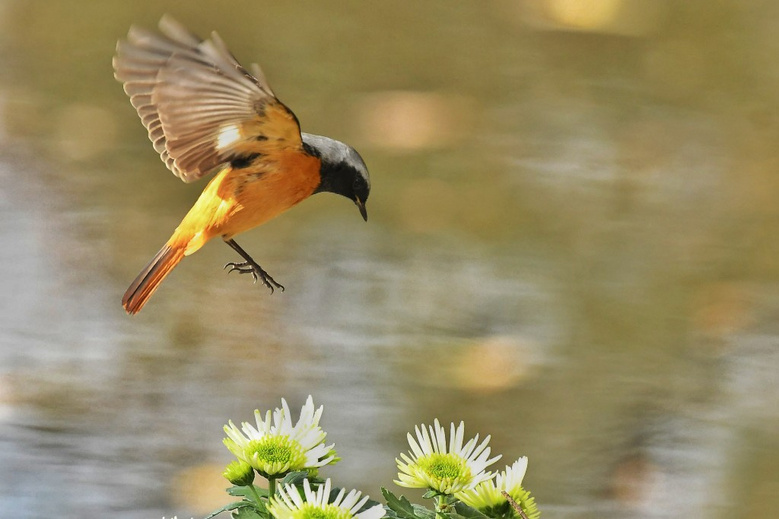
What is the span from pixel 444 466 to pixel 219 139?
0.37 m

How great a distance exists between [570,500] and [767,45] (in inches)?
25.8

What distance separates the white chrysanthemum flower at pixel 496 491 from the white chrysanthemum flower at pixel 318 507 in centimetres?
5

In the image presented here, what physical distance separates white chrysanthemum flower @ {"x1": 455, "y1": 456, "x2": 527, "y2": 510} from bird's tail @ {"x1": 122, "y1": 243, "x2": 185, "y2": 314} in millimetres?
416

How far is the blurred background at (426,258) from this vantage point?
4.06 ft

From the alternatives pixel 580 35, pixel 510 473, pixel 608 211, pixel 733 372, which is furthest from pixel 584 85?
pixel 510 473

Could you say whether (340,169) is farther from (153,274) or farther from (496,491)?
(496,491)

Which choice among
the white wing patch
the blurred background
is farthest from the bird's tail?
the blurred background

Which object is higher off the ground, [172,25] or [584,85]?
[584,85]

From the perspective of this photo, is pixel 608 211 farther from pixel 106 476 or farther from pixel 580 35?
pixel 106 476

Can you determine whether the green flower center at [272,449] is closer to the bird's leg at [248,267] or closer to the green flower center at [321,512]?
the green flower center at [321,512]

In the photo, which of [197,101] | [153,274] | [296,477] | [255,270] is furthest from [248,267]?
[296,477]

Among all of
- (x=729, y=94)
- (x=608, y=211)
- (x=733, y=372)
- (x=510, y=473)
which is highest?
(x=729, y=94)

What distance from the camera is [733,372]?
1.33 meters

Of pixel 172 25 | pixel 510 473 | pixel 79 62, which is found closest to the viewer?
pixel 510 473
